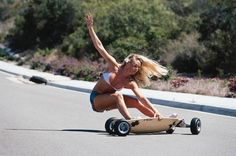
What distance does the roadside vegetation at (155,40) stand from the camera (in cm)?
3245

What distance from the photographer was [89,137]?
1175cm

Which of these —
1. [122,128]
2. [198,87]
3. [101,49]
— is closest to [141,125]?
[122,128]

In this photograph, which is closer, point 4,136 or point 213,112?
point 4,136

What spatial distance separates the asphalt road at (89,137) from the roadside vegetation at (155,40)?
7665 millimetres

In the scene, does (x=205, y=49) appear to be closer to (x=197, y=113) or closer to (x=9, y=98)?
(x=9, y=98)

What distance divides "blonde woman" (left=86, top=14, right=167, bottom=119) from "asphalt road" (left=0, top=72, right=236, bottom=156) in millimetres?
559

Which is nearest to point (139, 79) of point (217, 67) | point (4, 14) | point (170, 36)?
point (217, 67)

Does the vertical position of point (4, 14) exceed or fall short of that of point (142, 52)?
it exceeds it

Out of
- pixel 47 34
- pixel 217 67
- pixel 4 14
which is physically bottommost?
pixel 217 67

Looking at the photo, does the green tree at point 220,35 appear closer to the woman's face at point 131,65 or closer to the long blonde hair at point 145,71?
the long blonde hair at point 145,71

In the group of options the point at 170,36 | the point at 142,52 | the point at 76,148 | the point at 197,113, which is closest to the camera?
the point at 76,148

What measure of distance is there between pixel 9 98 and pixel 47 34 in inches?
1844

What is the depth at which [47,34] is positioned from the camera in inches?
2697

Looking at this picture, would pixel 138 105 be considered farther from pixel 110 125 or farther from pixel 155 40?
pixel 155 40
